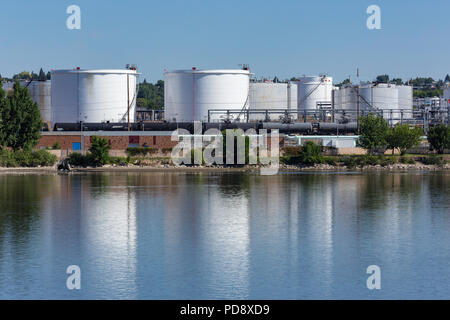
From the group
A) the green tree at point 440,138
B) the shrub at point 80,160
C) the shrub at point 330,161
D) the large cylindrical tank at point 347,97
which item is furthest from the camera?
the large cylindrical tank at point 347,97

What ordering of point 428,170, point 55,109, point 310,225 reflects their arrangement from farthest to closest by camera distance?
point 55,109, point 428,170, point 310,225

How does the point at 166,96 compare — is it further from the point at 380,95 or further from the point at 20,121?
the point at 380,95

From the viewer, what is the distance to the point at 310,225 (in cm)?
4300

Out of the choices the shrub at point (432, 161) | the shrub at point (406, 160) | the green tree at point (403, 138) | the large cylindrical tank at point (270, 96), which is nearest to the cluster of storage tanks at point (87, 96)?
the large cylindrical tank at point (270, 96)

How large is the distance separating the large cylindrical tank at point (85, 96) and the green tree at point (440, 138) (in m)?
38.0

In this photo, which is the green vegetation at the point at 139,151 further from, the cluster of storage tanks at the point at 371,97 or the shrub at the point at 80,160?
the cluster of storage tanks at the point at 371,97

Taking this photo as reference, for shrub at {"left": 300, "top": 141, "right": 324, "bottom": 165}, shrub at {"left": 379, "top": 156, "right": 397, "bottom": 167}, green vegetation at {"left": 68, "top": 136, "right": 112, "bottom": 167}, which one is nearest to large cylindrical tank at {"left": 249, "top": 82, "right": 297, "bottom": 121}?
shrub at {"left": 300, "top": 141, "right": 324, "bottom": 165}

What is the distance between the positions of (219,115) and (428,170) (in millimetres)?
27594

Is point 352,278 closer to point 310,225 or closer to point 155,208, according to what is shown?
point 310,225

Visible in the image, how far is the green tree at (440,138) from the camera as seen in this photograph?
8694 centimetres

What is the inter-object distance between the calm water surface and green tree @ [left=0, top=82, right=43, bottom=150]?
16.0 m

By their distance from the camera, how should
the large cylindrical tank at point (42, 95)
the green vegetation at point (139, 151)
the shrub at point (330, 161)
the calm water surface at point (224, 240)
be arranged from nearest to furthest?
the calm water surface at point (224, 240) < the shrub at point (330, 161) < the green vegetation at point (139, 151) < the large cylindrical tank at point (42, 95)
